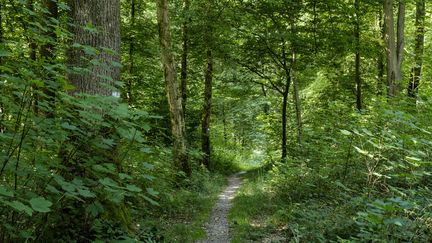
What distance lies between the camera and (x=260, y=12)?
14.6 meters

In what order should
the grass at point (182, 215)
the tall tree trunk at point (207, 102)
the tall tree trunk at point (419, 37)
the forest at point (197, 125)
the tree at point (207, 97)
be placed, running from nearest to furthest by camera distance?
the forest at point (197, 125)
the grass at point (182, 215)
the tree at point (207, 97)
the tall tree trunk at point (419, 37)
the tall tree trunk at point (207, 102)


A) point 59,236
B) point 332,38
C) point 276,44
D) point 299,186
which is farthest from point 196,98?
point 59,236

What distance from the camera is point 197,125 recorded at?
62.5 feet

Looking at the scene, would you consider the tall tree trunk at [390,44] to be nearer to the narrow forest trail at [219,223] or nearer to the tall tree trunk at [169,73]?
the narrow forest trail at [219,223]

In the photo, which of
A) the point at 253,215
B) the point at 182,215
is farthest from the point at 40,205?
the point at 253,215

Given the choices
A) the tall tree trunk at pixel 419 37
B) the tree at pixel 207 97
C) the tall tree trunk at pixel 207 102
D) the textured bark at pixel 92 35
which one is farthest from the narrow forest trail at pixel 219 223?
the tall tree trunk at pixel 419 37

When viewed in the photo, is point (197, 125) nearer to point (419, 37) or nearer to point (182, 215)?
point (182, 215)

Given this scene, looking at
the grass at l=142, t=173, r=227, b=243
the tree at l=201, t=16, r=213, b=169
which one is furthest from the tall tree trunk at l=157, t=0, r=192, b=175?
the tree at l=201, t=16, r=213, b=169

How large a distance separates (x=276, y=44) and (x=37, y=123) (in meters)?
13.2

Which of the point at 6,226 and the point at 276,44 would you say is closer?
the point at 6,226

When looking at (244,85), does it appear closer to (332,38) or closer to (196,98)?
(196,98)

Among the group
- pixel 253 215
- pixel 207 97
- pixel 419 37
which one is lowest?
pixel 253 215

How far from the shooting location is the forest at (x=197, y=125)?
3.34 m

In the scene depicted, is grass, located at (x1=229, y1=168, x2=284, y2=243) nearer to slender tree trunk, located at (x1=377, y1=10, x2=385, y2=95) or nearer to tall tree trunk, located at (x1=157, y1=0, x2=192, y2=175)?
tall tree trunk, located at (x1=157, y1=0, x2=192, y2=175)
